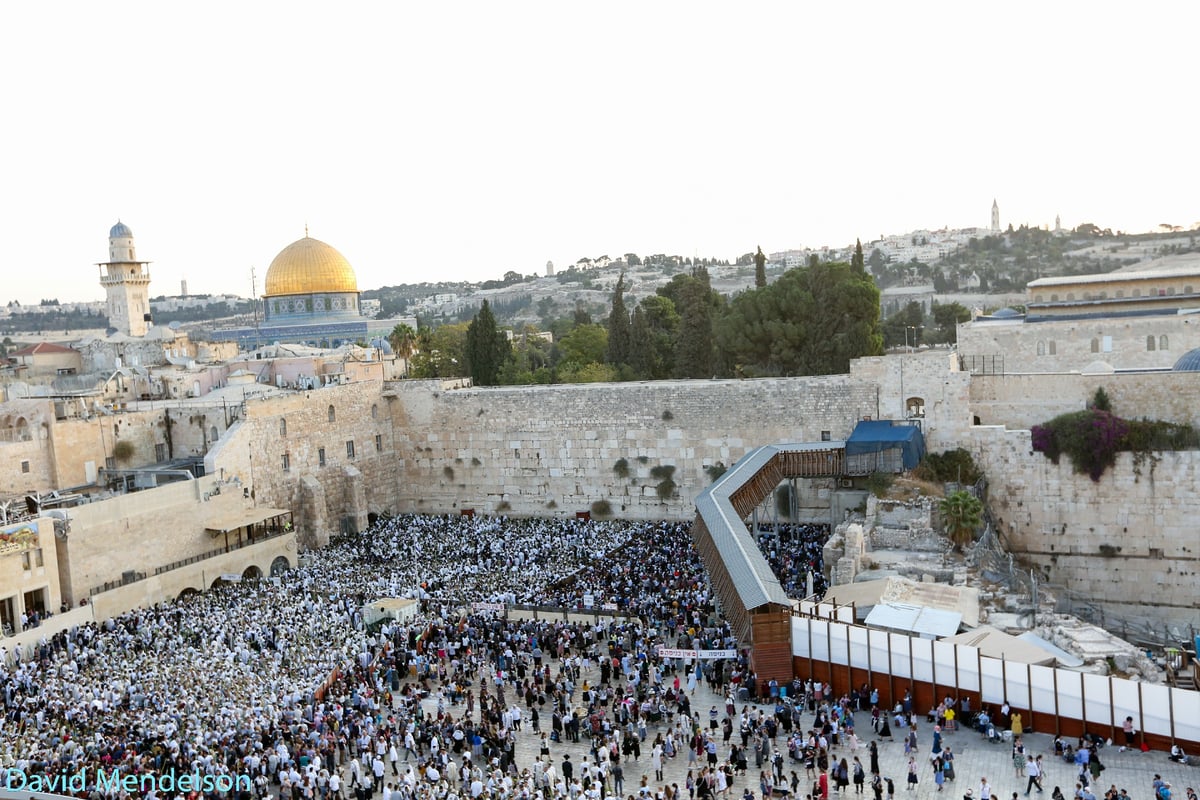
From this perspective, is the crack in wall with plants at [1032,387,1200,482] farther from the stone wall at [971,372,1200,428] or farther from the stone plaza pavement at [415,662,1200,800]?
the stone plaza pavement at [415,662,1200,800]

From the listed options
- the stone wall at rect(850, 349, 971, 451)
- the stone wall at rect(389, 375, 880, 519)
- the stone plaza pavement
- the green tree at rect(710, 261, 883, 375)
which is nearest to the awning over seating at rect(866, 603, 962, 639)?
the stone plaza pavement

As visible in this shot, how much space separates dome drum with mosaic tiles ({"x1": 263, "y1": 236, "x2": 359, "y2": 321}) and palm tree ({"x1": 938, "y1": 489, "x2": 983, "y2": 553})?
121ft

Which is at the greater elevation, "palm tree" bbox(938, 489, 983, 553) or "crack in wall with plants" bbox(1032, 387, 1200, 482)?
"crack in wall with plants" bbox(1032, 387, 1200, 482)

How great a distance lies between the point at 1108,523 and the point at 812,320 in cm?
1157

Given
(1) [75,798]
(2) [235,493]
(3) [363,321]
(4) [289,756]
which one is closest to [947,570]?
(4) [289,756]

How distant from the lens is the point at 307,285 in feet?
175

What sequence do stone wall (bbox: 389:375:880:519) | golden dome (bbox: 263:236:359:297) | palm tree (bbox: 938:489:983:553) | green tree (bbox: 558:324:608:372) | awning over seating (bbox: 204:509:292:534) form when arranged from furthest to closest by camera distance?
golden dome (bbox: 263:236:359:297) → green tree (bbox: 558:324:608:372) → stone wall (bbox: 389:375:880:519) → awning over seating (bbox: 204:509:292:534) → palm tree (bbox: 938:489:983:553)

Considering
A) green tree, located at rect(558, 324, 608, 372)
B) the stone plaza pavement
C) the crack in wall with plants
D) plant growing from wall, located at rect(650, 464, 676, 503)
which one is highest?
green tree, located at rect(558, 324, 608, 372)

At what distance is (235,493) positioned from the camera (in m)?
28.3

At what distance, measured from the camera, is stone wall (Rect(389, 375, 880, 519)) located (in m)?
29.7

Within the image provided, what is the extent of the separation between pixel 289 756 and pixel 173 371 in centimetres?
2482

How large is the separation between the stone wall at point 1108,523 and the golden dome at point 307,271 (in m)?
35.6

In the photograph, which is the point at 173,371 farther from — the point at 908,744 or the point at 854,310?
the point at 908,744

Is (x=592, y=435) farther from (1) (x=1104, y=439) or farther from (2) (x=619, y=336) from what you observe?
(1) (x=1104, y=439)
